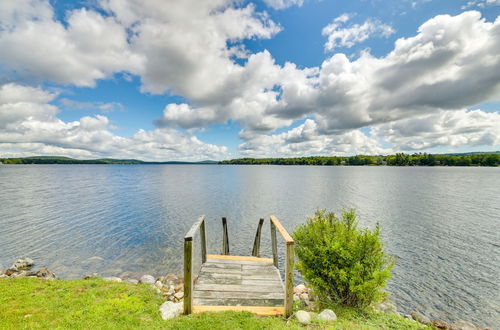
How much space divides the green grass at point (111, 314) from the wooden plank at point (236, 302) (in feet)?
1.96

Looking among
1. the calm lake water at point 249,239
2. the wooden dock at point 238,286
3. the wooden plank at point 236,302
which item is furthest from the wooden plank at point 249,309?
the calm lake water at point 249,239

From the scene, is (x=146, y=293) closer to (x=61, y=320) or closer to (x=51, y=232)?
(x=61, y=320)

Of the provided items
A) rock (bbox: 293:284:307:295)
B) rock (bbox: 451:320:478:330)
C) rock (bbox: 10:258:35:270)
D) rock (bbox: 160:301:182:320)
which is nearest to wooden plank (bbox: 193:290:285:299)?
rock (bbox: 160:301:182:320)

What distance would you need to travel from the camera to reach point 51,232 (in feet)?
65.6

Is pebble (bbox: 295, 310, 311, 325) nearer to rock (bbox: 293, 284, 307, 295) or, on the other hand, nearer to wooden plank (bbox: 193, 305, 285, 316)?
wooden plank (bbox: 193, 305, 285, 316)

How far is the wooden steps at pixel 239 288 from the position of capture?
6461 millimetres

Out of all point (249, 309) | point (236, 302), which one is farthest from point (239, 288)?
point (249, 309)

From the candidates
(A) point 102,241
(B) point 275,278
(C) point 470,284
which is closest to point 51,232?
(A) point 102,241

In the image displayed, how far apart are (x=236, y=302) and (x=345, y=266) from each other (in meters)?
3.49

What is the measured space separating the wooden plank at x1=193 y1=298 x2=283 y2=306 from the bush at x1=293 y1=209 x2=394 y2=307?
142cm

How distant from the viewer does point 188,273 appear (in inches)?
232

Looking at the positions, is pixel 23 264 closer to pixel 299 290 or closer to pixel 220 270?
pixel 220 270

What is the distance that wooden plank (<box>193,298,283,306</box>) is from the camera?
21.6 ft

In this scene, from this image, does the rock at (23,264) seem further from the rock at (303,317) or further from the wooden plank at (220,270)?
the rock at (303,317)
